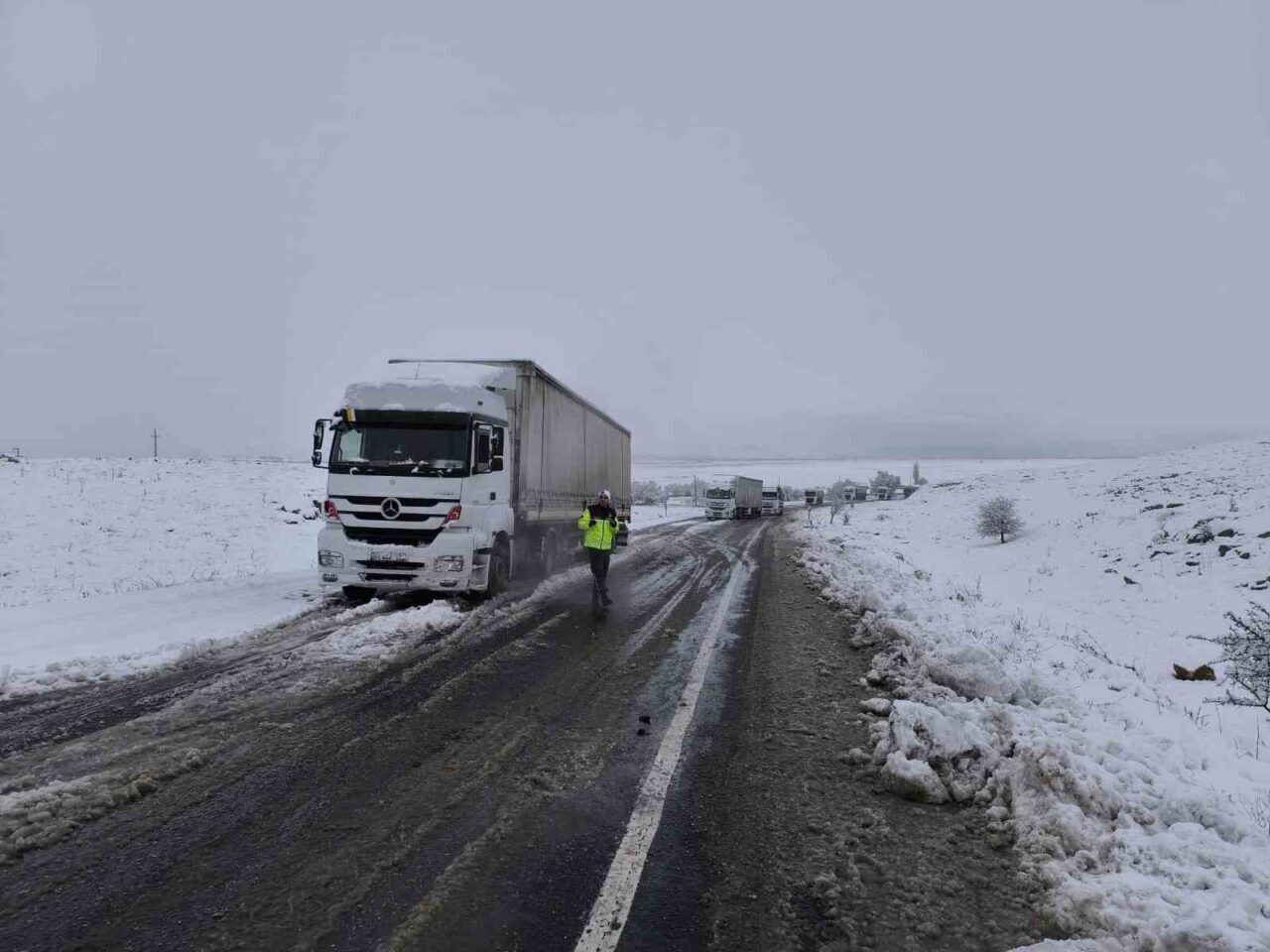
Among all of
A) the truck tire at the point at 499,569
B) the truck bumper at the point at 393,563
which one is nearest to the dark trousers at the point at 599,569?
the truck tire at the point at 499,569

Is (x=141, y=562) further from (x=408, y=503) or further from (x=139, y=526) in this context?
(x=408, y=503)

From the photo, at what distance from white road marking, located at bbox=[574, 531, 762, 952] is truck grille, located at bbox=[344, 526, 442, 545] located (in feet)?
17.4

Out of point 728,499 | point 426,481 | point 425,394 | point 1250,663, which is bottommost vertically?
point 1250,663

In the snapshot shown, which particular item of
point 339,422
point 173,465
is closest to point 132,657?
point 339,422

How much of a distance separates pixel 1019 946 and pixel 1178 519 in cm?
2479

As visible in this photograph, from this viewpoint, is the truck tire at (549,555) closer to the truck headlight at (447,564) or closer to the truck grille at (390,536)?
the truck headlight at (447,564)

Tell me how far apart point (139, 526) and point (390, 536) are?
16.5 m

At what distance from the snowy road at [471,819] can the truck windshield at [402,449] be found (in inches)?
149

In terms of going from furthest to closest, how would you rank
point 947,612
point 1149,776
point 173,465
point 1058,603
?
point 173,465
point 1058,603
point 947,612
point 1149,776

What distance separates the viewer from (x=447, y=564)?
976 cm

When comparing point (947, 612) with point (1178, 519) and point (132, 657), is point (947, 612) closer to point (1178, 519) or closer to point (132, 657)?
point (132, 657)

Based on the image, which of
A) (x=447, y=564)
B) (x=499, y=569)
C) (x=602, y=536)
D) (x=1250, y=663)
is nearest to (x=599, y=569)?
(x=602, y=536)

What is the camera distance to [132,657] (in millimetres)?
6738

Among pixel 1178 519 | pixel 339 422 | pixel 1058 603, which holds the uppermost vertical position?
pixel 339 422
